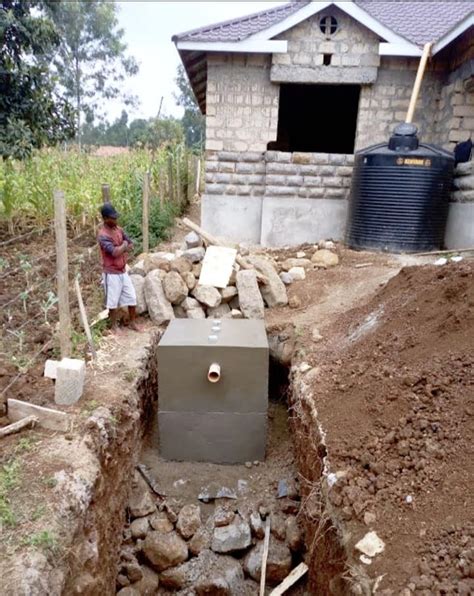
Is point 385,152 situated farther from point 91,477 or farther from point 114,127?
point 114,127

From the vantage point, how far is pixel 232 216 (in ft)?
26.6

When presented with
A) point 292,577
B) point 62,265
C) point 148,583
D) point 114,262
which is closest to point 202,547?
point 148,583

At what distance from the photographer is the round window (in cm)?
721

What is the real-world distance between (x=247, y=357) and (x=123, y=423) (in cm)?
126

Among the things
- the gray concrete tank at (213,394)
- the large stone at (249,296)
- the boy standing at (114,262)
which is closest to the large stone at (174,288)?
the boy standing at (114,262)

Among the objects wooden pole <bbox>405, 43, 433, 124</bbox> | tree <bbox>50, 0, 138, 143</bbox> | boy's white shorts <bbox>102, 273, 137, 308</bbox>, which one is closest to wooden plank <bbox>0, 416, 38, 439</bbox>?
boy's white shorts <bbox>102, 273, 137, 308</bbox>

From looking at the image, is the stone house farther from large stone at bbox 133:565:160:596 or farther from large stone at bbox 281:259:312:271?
large stone at bbox 133:565:160:596

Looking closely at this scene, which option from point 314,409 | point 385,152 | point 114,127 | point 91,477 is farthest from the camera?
point 114,127

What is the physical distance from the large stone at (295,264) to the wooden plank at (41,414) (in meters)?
4.23

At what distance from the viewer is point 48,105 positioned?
6773 millimetres

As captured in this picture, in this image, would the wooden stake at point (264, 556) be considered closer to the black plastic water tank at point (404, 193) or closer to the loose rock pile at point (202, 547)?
the loose rock pile at point (202, 547)

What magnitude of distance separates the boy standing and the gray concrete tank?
0.71 m

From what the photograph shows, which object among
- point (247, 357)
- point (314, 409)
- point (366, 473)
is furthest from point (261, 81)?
point (366, 473)

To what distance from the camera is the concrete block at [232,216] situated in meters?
8.03
